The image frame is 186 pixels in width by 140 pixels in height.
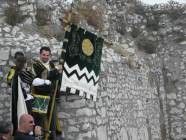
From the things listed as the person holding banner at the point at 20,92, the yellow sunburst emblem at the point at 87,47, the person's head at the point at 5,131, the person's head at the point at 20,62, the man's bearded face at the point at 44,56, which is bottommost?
the person's head at the point at 5,131

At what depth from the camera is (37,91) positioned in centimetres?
695

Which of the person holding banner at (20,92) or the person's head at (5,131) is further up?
the person holding banner at (20,92)

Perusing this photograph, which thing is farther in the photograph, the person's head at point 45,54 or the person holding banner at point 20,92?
the person's head at point 45,54

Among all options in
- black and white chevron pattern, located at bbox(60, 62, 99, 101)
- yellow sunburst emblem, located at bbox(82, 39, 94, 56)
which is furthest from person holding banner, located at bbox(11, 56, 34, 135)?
yellow sunburst emblem, located at bbox(82, 39, 94, 56)

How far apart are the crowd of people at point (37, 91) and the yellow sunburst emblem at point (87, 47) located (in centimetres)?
87

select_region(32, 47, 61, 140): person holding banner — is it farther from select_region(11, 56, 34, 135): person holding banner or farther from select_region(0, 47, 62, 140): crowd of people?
select_region(11, 56, 34, 135): person holding banner

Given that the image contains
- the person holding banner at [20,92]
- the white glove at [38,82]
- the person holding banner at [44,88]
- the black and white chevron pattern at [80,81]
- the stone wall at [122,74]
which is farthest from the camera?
the stone wall at [122,74]

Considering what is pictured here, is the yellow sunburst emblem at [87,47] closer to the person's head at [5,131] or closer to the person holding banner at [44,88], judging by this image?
Answer: the person holding banner at [44,88]

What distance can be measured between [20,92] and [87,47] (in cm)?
194

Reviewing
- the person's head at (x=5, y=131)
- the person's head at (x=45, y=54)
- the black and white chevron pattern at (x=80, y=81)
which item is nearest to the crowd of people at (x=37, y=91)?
the person's head at (x=45, y=54)

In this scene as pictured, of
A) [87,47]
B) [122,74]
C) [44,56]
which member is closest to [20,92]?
[44,56]

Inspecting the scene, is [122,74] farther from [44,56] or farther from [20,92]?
[20,92]

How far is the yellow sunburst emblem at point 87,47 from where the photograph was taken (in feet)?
25.9

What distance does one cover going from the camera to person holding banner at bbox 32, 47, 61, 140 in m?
6.86
